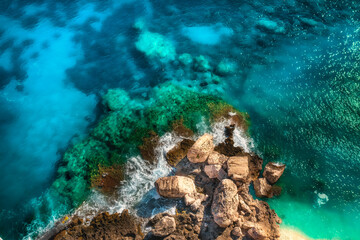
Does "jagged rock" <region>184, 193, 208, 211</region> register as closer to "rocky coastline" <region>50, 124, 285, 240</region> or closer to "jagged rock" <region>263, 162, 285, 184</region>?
"rocky coastline" <region>50, 124, 285, 240</region>

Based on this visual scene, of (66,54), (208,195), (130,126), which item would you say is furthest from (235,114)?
(66,54)

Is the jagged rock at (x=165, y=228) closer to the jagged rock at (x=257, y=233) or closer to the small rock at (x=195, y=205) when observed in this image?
the small rock at (x=195, y=205)

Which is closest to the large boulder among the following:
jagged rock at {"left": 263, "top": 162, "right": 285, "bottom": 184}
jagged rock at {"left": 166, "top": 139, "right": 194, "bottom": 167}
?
jagged rock at {"left": 263, "top": 162, "right": 285, "bottom": 184}

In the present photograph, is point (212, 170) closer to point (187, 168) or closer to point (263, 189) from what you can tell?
point (187, 168)

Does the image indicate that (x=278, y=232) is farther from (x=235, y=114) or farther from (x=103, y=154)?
(x=103, y=154)

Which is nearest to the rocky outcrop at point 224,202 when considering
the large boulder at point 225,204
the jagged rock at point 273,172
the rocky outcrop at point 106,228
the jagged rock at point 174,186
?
the large boulder at point 225,204

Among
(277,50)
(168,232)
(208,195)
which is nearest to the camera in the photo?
(168,232)
